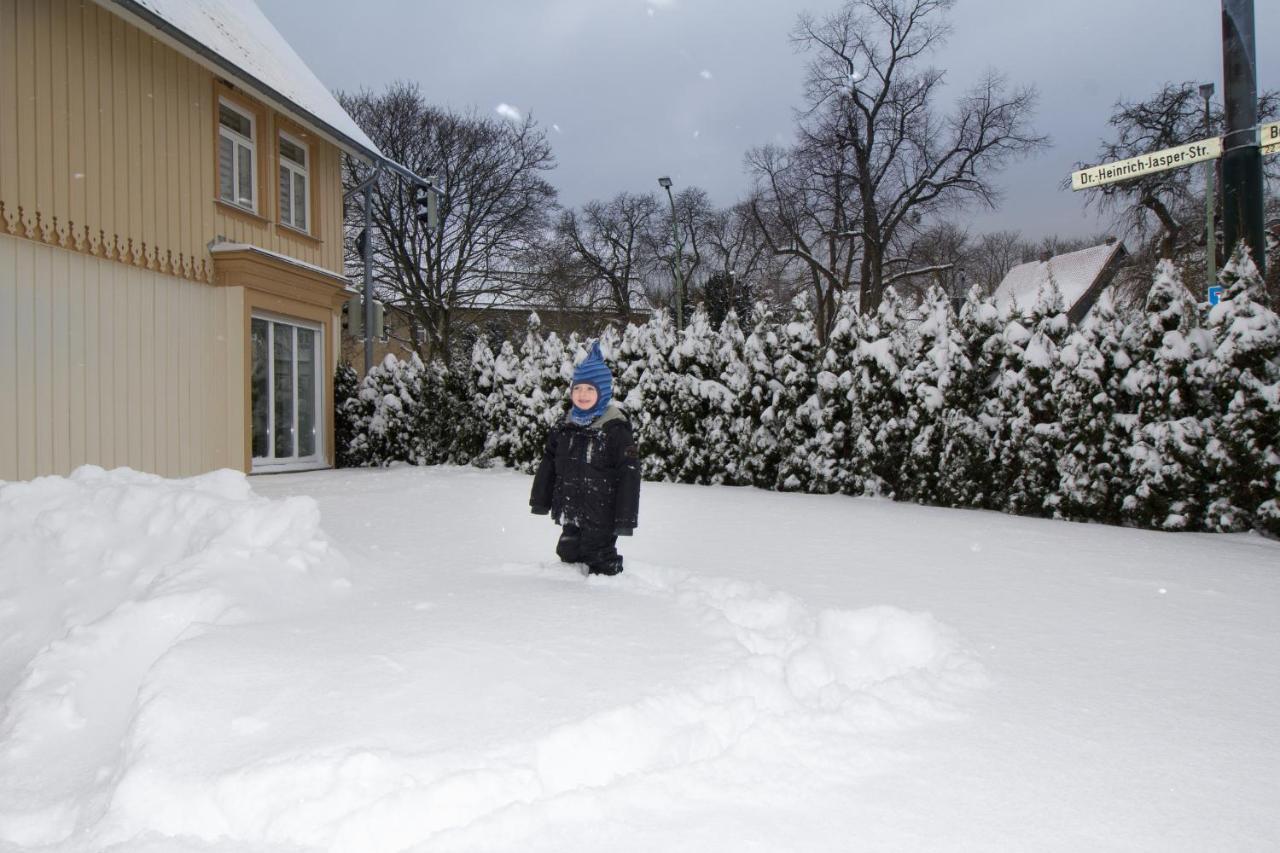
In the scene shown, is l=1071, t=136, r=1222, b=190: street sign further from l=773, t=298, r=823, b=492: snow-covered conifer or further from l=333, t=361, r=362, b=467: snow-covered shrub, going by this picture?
l=333, t=361, r=362, b=467: snow-covered shrub

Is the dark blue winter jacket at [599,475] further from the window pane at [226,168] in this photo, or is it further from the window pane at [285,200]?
the window pane at [285,200]

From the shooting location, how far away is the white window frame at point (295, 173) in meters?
12.7

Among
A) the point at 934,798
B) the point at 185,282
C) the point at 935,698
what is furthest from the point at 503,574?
the point at 185,282

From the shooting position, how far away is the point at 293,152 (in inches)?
512

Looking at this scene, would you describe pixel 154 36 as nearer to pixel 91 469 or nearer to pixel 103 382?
pixel 103 382

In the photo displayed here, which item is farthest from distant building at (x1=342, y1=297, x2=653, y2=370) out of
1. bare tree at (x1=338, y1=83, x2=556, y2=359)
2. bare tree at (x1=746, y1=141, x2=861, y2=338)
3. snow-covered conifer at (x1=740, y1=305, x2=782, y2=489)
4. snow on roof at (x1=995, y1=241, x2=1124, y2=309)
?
snow on roof at (x1=995, y1=241, x2=1124, y2=309)

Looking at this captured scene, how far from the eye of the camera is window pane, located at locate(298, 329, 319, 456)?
13.2 meters

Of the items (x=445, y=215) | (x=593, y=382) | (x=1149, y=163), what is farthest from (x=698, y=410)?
(x=445, y=215)

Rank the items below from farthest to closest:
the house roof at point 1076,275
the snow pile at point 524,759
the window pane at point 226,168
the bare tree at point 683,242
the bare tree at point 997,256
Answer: the bare tree at point 997,256 → the bare tree at point 683,242 → the house roof at point 1076,275 → the window pane at point 226,168 → the snow pile at point 524,759

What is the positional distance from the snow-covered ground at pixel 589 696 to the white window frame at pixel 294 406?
23.5 feet

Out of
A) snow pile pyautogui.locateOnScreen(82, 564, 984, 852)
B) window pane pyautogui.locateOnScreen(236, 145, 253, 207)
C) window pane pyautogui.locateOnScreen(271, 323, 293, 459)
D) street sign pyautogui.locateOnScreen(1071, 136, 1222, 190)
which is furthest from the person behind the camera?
window pane pyautogui.locateOnScreen(271, 323, 293, 459)

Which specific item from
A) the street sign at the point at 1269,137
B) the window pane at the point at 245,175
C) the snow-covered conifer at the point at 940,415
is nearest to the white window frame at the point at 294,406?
the window pane at the point at 245,175

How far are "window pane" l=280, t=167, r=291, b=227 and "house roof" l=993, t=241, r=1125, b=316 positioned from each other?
32029 mm

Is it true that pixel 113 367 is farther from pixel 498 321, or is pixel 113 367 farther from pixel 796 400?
pixel 498 321
